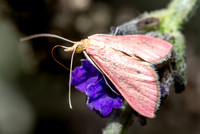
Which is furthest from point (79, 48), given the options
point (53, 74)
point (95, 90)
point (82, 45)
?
point (53, 74)

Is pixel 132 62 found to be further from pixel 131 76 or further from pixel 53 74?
pixel 53 74

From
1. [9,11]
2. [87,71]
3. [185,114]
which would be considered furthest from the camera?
[185,114]

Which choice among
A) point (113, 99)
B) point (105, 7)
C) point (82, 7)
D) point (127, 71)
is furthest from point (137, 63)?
point (105, 7)

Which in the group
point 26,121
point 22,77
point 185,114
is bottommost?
point 185,114

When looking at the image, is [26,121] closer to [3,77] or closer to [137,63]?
[3,77]

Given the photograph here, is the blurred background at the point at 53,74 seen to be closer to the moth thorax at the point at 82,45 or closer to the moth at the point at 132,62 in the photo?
the moth thorax at the point at 82,45

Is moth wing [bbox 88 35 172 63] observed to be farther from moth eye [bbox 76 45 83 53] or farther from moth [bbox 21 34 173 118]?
moth eye [bbox 76 45 83 53]

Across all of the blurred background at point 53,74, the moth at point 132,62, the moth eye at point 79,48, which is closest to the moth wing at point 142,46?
A: the moth at point 132,62
